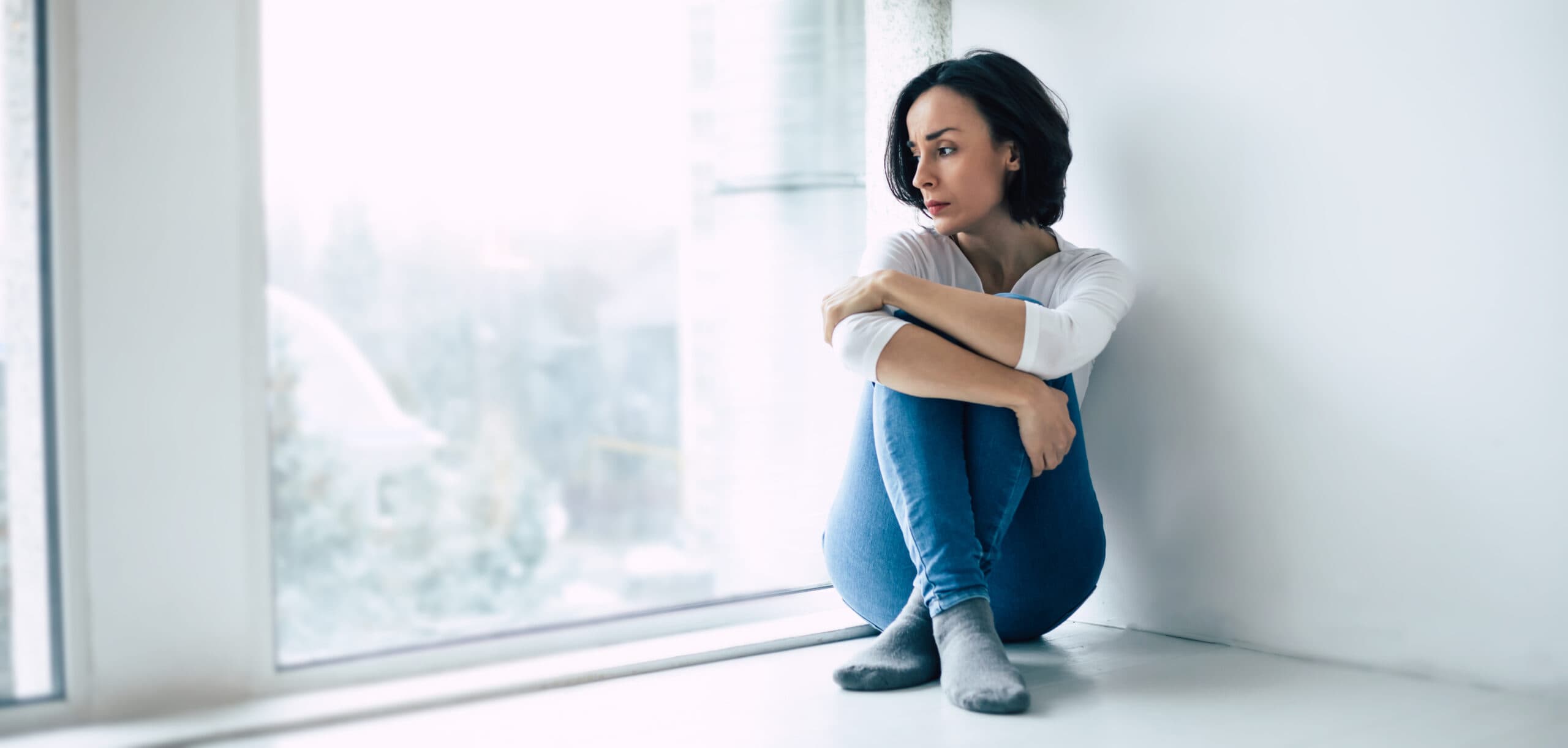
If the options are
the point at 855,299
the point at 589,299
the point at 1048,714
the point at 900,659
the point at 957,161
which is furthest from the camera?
the point at 589,299

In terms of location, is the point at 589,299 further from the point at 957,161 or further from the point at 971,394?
the point at 971,394

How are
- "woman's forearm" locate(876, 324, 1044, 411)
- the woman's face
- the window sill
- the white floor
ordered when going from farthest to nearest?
the woman's face → "woman's forearm" locate(876, 324, 1044, 411) → the window sill → the white floor

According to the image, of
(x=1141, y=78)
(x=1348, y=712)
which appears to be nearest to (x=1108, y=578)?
(x=1348, y=712)

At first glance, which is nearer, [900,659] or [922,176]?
[900,659]

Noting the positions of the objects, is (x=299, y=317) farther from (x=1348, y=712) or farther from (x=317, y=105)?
(x=1348, y=712)

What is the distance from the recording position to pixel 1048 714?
1.30m

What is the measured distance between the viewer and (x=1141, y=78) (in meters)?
1.80

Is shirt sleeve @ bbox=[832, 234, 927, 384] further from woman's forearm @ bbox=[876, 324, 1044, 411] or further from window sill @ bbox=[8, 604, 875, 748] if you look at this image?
window sill @ bbox=[8, 604, 875, 748]

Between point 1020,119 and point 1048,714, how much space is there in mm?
946

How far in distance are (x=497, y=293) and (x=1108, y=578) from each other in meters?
1.32

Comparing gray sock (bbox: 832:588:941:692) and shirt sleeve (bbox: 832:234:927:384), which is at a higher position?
shirt sleeve (bbox: 832:234:927:384)

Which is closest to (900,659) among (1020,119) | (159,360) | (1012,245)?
(1012,245)

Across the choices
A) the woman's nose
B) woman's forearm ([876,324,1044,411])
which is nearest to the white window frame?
woman's forearm ([876,324,1044,411])

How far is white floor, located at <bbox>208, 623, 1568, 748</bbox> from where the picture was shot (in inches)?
47.6
